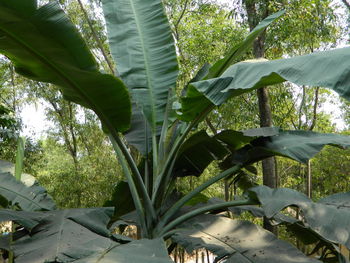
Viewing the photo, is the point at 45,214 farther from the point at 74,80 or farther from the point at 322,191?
the point at 322,191

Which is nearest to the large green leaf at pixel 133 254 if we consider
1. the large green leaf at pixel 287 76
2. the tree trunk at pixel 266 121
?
the large green leaf at pixel 287 76

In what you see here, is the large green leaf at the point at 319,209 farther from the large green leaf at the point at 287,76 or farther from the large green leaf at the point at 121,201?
the large green leaf at the point at 121,201

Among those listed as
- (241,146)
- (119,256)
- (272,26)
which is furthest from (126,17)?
(272,26)

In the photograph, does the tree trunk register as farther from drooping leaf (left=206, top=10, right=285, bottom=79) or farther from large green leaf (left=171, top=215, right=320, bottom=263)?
drooping leaf (left=206, top=10, right=285, bottom=79)

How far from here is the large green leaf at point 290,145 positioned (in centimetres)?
245

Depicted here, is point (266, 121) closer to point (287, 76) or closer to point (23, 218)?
point (287, 76)

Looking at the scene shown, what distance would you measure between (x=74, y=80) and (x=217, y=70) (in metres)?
0.99

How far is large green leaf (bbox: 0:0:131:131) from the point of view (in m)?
1.85

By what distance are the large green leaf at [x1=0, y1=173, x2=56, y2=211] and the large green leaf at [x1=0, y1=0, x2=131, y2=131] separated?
0.75 meters

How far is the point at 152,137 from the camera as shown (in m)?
2.93

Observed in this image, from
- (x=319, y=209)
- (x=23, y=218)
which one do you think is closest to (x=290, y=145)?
(x=319, y=209)

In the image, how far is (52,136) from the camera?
12.6 meters

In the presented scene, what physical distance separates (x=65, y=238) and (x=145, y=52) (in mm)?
1648

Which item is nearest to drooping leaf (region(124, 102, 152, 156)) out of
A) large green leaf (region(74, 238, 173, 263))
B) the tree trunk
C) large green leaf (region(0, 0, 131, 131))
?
large green leaf (region(0, 0, 131, 131))
